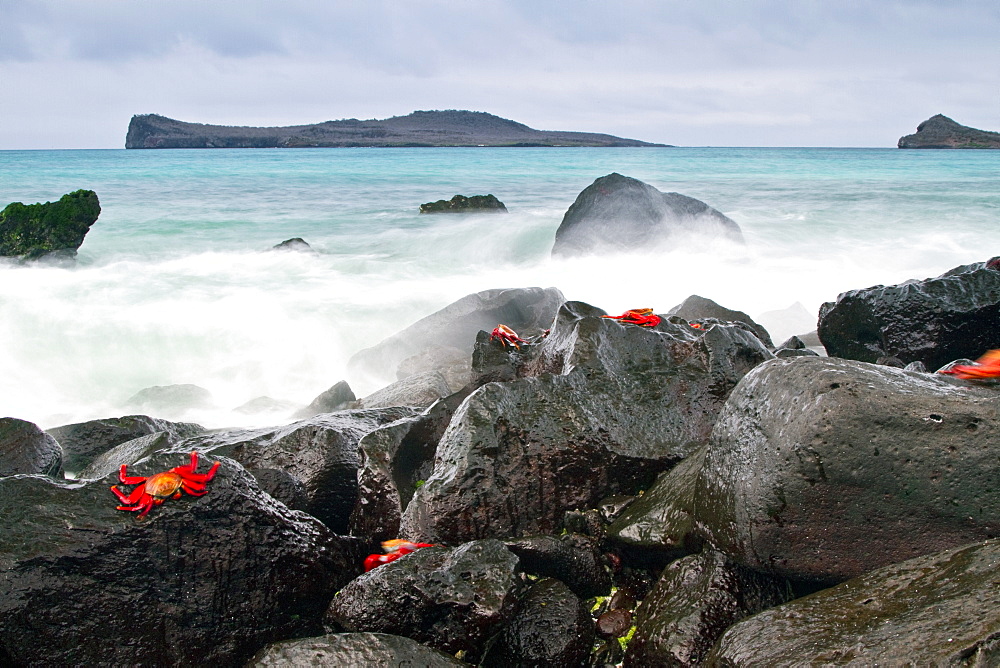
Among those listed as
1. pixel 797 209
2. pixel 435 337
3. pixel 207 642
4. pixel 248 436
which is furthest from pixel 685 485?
pixel 797 209

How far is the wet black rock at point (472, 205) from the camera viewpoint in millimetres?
20750

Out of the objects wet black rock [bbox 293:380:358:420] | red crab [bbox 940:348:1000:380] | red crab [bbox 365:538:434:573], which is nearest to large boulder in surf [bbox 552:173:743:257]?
wet black rock [bbox 293:380:358:420]

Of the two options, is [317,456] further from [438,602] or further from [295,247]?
[295,247]

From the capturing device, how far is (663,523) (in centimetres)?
346

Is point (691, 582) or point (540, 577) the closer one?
point (691, 582)

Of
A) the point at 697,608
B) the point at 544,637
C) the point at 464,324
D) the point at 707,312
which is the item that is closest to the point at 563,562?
the point at 544,637

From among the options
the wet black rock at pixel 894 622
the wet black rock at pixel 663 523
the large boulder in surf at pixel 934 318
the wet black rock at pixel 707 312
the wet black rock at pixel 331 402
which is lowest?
the wet black rock at pixel 331 402

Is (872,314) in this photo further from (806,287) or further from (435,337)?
(806,287)

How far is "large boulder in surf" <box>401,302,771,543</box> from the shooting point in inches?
143

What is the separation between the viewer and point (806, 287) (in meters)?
12.9

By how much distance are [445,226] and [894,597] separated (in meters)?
17.3

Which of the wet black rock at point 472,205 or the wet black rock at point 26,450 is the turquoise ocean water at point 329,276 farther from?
the wet black rock at point 26,450

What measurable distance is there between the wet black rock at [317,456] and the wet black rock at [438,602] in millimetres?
1217

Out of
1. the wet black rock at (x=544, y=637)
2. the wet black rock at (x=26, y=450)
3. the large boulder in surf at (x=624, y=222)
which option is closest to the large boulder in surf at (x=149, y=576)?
the wet black rock at (x=544, y=637)
